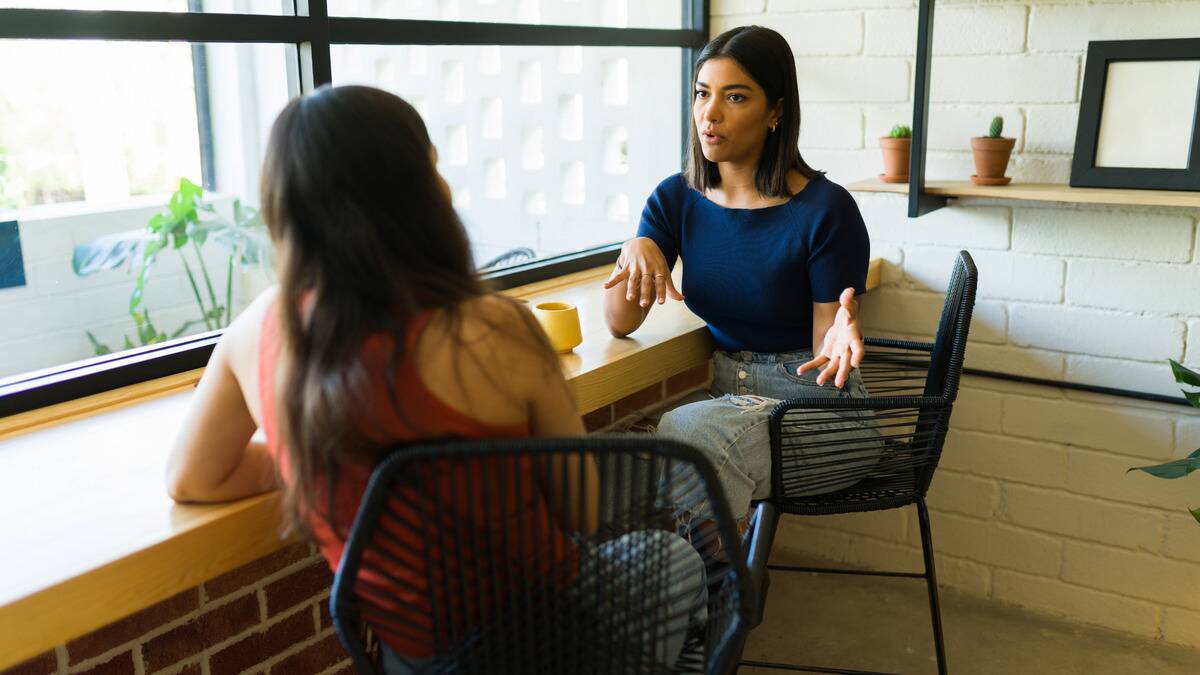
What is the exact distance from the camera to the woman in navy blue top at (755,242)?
6.13 feet

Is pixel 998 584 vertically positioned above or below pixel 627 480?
below

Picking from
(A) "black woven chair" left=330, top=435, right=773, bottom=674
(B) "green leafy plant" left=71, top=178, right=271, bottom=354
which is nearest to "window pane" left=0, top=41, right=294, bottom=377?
(B) "green leafy plant" left=71, top=178, right=271, bottom=354

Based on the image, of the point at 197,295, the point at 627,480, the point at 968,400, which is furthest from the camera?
the point at 968,400

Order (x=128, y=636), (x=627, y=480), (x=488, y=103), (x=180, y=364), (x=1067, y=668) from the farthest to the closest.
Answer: (x=488, y=103) → (x=1067, y=668) → (x=180, y=364) → (x=128, y=636) → (x=627, y=480)

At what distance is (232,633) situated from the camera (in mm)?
1689

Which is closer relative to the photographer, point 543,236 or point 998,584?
point 998,584

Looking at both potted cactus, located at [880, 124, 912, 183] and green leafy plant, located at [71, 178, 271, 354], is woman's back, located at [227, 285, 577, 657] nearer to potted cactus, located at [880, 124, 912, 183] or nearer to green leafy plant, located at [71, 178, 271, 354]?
green leafy plant, located at [71, 178, 271, 354]

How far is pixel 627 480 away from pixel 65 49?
1226 millimetres

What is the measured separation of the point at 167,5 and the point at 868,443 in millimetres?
1331

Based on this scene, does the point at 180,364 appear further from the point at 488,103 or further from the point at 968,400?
the point at 968,400

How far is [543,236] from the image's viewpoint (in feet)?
9.20

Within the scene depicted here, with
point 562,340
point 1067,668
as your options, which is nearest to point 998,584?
point 1067,668

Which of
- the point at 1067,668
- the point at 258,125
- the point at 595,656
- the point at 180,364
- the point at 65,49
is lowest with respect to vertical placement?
the point at 1067,668

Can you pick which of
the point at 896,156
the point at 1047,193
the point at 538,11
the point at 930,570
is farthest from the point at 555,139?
the point at 930,570
